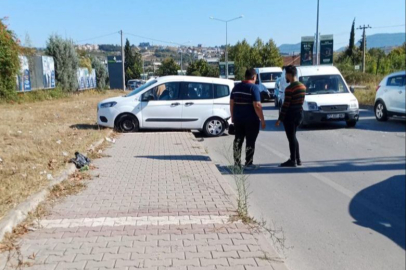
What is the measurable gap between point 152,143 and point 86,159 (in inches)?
124

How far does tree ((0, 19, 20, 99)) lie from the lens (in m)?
21.4

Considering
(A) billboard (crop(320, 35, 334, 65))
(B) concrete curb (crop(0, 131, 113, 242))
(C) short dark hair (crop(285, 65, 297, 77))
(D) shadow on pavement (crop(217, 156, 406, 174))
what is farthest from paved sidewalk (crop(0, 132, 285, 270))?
(A) billboard (crop(320, 35, 334, 65))

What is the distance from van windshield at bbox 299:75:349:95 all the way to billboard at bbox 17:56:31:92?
693 inches

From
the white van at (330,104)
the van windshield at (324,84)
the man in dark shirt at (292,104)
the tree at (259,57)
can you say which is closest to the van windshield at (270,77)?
the van windshield at (324,84)

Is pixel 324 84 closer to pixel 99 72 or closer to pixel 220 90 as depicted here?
pixel 220 90

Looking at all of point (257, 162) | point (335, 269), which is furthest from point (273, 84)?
point (335, 269)

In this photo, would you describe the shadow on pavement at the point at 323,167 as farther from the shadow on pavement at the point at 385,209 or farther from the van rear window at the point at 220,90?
the van rear window at the point at 220,90

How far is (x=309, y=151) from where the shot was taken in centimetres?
952

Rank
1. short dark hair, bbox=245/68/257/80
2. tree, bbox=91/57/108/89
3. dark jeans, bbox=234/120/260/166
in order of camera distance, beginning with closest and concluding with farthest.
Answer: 1. short dark hair, bbox=245/68/257/80
2. dark jeans, bbox=234/120/260/166
3. tree, bbox=91/57/108/89

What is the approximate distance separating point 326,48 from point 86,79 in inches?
949

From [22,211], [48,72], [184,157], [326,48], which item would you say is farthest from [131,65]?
[22,211]

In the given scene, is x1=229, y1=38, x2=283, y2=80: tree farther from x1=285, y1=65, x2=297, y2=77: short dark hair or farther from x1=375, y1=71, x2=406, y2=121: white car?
x1=375, y1=71, x2=406, y2=121: white car

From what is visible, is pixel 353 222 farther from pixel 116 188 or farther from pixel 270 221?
pixel 116 188

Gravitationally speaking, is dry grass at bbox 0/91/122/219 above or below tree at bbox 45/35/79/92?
below
